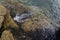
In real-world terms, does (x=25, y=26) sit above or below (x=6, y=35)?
below

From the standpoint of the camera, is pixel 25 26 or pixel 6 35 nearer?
pixel 6 35

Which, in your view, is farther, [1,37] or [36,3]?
[36,3]

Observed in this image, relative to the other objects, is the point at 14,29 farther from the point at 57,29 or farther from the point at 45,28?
the point at 57,29

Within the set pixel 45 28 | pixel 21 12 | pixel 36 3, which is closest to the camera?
pixel 45 28

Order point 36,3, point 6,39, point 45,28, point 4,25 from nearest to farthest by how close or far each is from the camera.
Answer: point 6,39 → point 4,25 → point 45,28 → point 36,3

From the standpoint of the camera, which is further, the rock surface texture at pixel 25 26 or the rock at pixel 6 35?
the rock surface texture at pixel 25 26

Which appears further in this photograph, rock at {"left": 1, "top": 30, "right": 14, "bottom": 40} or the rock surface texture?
the rock surface texture

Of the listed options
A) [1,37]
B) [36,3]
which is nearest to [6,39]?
[1,37]

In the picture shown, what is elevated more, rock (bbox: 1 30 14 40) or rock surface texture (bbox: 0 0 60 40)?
rock (bbox: 1 30 14 40)

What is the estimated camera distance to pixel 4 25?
602 cm

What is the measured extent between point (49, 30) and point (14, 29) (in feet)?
4.24

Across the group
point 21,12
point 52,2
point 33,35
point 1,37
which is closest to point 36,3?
point 52,2

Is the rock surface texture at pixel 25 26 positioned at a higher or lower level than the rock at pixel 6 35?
lower

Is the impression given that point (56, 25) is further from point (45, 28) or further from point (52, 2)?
point (52, 2)
